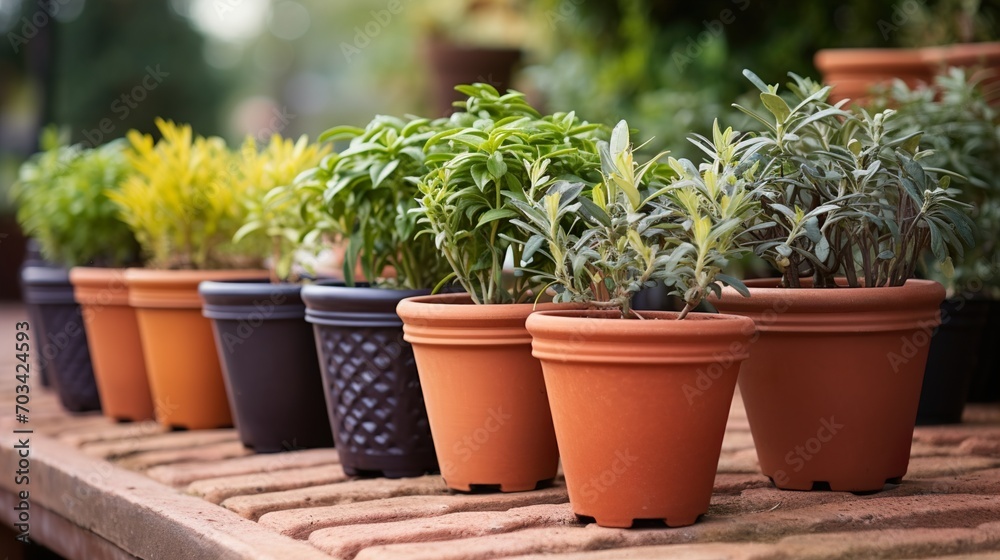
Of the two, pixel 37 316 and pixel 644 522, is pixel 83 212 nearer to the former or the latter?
pixel 37 316

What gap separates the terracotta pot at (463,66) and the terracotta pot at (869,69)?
2491mm

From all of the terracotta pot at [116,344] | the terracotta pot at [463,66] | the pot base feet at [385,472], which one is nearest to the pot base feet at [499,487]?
the pot base feet at [385,472]

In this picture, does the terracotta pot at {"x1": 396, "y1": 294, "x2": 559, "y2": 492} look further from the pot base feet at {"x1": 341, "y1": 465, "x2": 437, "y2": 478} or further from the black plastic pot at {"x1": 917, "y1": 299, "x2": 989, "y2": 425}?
the black plastic pot at {"x1": 917, "y1": 299, "x2": 989, "y2": 425}

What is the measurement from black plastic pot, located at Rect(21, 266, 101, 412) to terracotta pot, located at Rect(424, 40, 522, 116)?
119 inches

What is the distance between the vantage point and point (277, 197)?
2697mm

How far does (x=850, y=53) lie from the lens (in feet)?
12.6

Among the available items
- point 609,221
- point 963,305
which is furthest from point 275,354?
point 963,305

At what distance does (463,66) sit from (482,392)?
4.34 metres

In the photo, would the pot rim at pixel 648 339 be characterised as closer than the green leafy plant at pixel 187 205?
Yes

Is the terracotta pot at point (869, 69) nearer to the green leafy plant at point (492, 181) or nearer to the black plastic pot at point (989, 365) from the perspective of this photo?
the black plastic pot at point (989, 365)

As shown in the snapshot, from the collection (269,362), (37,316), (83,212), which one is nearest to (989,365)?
(269,362)

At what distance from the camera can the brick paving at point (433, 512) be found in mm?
1641

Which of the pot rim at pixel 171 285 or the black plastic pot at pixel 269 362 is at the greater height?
the pot rim at pixel 171 285

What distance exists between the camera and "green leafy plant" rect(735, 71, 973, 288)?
6.28ft
